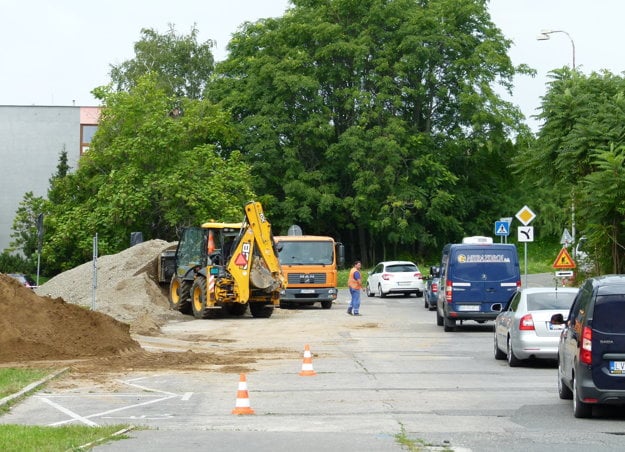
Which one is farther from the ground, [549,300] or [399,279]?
[399,279]

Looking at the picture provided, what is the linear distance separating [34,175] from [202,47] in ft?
57.4

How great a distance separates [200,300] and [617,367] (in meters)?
25.2

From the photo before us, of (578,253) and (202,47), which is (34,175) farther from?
(578,253)

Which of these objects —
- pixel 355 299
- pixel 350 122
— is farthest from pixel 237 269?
pixel 350 122

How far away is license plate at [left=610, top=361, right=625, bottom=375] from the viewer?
13242mm

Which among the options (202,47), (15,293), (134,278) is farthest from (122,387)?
(202,47)

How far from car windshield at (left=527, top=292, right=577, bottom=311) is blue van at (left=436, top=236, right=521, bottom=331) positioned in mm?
9235

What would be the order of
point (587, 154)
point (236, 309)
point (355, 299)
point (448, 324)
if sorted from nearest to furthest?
point (587, 154) → point (448, 324) → point (355, 299) → point (236, 309)

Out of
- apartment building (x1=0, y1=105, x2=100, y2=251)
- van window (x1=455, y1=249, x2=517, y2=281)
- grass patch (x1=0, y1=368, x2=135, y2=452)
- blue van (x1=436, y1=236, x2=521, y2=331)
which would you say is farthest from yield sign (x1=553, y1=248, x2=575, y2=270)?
apartment building (x1=0, y1=105, x2=100, y2=251)

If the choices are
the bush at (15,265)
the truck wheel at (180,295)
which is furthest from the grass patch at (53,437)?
the bush at (15,265)

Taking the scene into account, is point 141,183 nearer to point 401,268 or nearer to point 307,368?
point 401,268

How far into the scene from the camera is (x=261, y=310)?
38.1 m

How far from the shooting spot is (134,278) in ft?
140

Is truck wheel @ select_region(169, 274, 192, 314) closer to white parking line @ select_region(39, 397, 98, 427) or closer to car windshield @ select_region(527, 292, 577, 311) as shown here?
car windshield @ select_region(527, 292, 577, 311)
